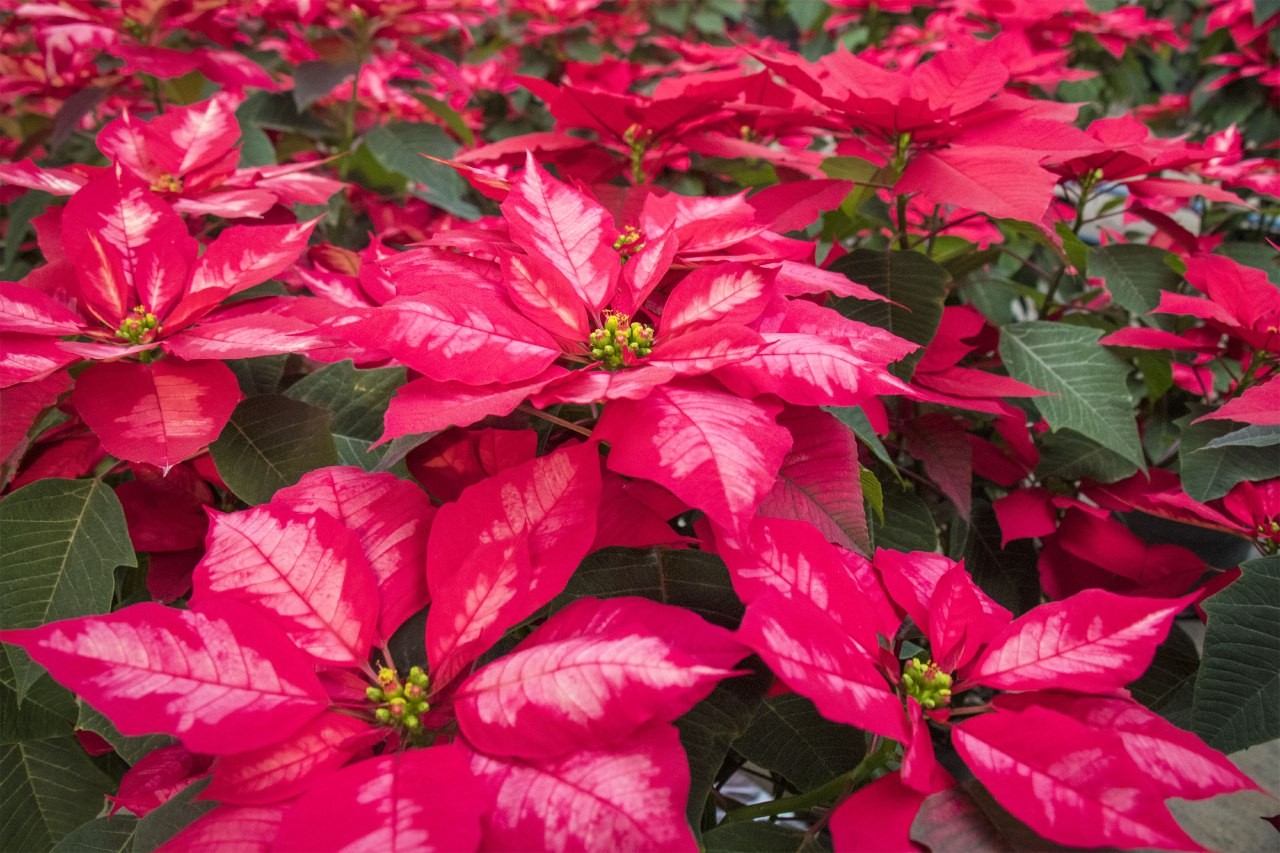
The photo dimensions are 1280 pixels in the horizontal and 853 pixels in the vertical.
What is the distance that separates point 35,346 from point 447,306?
22cm

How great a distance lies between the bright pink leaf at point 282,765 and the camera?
302 millimetres

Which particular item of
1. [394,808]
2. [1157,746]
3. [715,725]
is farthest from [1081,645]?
[394,808]

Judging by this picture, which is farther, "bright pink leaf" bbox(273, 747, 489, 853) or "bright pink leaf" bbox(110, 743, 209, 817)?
"bright pink leaf" bbox(110, 743, 209, 817)

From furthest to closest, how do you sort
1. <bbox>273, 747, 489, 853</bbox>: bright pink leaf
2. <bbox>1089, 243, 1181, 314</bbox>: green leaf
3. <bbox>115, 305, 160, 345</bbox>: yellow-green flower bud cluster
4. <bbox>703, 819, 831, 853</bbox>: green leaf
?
<bbox>1089, 243, 1181, 314</bbox>: green leaf, <bbox>115, 305, 160, 345</bbox>: yellow-green flower bud cluster, <bbox>703, 819, 831, 853</bbox>: green leaf, <bbox>273, 747, 489, 853</bbox>: bright pink leaf

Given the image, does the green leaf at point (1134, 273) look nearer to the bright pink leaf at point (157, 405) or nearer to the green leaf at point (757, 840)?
the green leaf at point (757, 840)

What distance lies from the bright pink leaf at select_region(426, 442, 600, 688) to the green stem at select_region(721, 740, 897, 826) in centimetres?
15

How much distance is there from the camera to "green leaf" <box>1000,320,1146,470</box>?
0.61m

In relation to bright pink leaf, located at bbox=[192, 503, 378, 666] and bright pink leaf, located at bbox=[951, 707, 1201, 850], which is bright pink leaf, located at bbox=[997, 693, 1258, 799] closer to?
bright pink leaf, located at bbox=[951, 707, 1201, 850]

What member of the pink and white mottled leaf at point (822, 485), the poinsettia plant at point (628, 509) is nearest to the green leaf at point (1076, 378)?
the poinsettia plant at point (628, 509)

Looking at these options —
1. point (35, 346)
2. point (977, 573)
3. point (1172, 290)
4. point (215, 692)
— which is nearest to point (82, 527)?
point (35, 346)

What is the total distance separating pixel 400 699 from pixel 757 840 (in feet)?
0.53

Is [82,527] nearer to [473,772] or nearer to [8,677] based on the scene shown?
[8,677]

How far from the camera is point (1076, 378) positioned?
638 mm

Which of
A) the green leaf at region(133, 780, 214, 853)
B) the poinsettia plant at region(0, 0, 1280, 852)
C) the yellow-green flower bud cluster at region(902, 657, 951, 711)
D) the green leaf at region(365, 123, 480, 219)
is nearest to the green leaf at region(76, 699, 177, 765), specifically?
the poinsettia plant at region(0, 0, 1280, 852)
